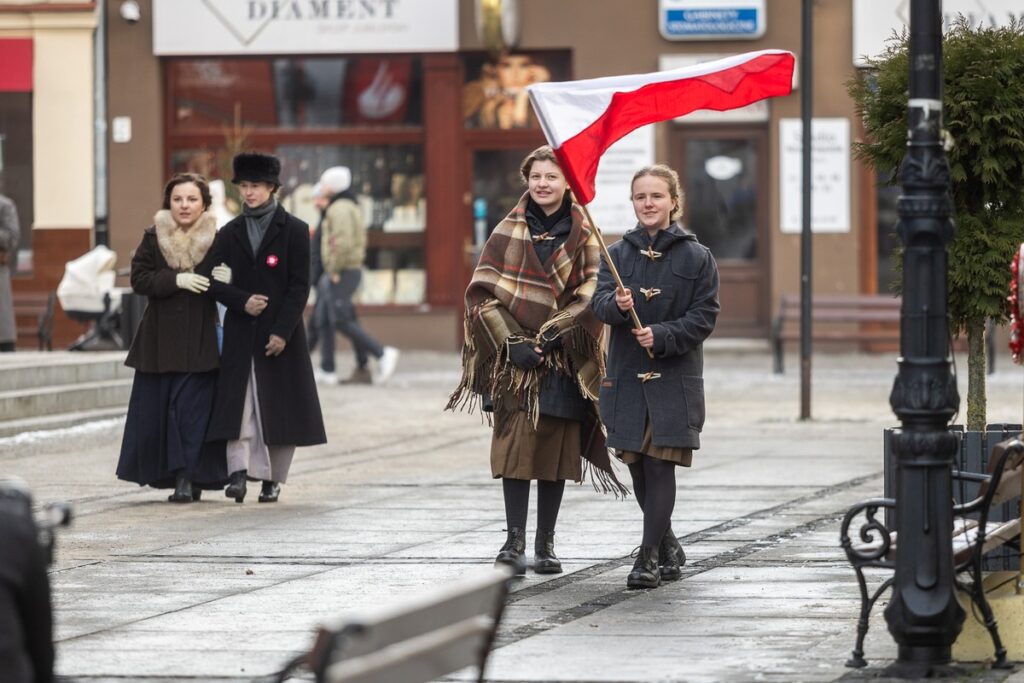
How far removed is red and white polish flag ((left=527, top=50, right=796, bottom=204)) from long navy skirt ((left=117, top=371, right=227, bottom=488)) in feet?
12.3

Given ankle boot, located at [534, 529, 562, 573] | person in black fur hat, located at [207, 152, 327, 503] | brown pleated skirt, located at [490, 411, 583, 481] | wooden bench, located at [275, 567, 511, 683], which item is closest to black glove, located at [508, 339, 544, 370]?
brown pleated skirt, located at [490, 411, 583, 481]

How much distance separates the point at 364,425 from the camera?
16.8m

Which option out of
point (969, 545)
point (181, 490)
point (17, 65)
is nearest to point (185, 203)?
point (181, 490)

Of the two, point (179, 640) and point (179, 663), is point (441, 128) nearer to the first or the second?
point (179, 640)

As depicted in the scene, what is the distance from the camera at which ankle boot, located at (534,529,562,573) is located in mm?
9008

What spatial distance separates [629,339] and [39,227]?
17.2 meters

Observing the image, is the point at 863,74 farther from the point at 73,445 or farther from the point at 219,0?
the point at 219,0

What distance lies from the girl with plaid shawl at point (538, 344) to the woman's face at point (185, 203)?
3.30 meters

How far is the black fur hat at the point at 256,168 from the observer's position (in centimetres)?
1166

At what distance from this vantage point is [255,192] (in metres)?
11.9

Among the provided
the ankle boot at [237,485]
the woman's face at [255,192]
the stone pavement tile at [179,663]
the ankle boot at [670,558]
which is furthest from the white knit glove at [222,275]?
the stone pavement tile at [179,663]

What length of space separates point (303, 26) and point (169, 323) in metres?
13.3

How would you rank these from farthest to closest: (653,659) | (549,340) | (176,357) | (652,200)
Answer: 1. (176,357)
2. (549,340)
3. (652,200)
4. (653,659)

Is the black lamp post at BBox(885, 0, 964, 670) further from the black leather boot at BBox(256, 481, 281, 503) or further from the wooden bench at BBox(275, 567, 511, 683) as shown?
the black leather boot at BBox(256, 481, 281, 503)
